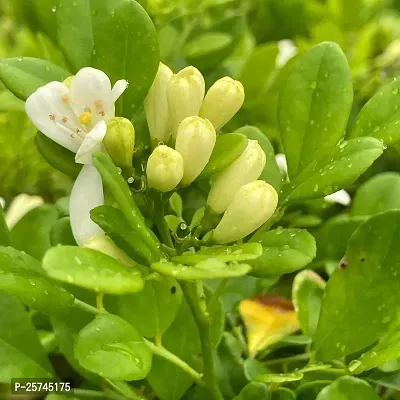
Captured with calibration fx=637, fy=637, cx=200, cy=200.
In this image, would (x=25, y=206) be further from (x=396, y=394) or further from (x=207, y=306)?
(x=396, y=394)

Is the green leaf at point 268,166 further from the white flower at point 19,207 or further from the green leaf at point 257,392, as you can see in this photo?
the white flower at point 19,207

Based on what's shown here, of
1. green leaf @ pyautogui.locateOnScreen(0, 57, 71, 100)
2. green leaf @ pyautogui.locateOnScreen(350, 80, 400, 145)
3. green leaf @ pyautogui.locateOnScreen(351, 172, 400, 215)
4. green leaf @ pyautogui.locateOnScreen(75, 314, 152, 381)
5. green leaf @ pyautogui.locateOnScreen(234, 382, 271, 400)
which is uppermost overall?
green leaf @ pyautogui.locateOnScreen(0, 57, 71, 100)

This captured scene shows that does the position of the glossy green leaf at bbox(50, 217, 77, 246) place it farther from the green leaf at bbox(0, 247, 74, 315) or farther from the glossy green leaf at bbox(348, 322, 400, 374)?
the glossy green leaf at bbox(348, 322, 400, 374)

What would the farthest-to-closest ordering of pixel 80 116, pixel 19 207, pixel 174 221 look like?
pixel 19 207 → pixel 174 221 → pixel 80 116

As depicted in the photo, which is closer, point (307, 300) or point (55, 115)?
point (55, 115)

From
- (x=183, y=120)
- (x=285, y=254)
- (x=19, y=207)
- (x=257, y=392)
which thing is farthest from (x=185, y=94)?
(x=19, y=207)

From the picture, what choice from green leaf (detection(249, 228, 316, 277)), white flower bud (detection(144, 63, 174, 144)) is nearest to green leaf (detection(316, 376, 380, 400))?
green leaf (detection(249, 228, 316, 277))

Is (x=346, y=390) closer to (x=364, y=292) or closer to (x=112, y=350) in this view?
(x=364, y=292)
